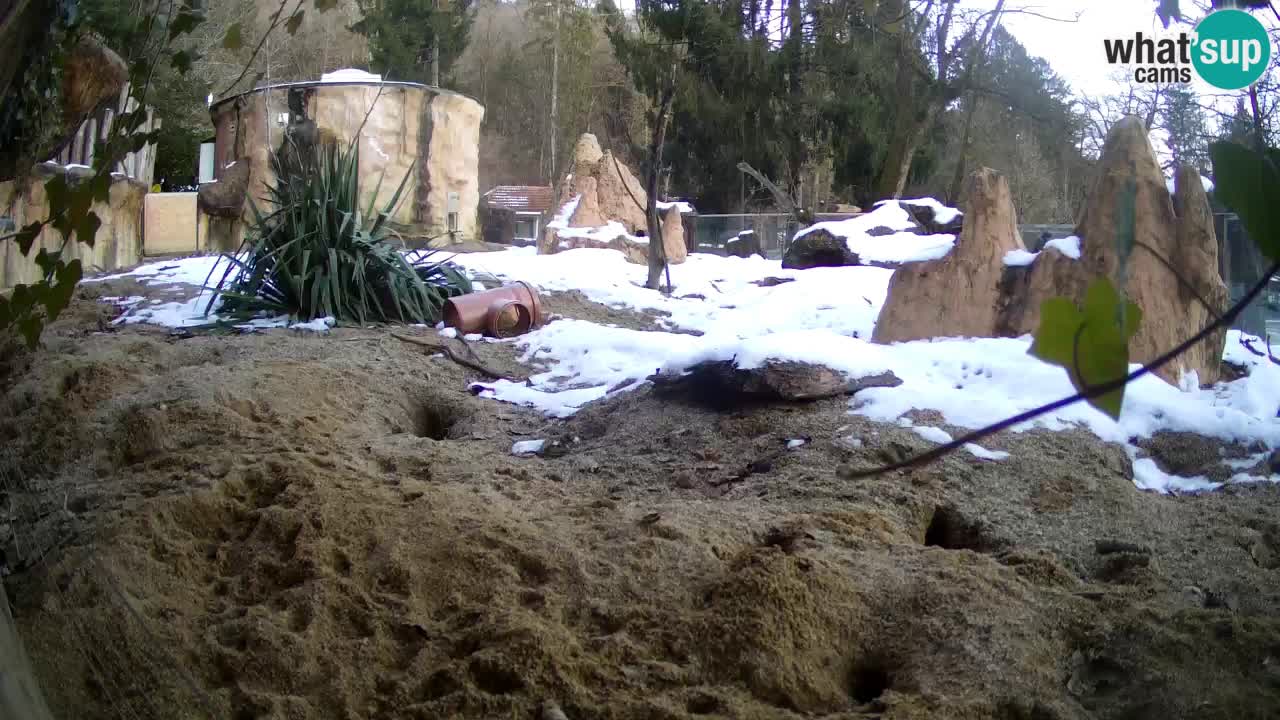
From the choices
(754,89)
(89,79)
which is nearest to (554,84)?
(754,89)

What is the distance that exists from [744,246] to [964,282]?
1208cm

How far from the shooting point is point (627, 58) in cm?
2472

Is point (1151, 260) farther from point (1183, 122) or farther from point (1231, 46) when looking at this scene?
point (1231, 46)

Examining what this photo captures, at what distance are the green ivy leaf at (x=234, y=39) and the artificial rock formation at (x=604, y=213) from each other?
414 inches

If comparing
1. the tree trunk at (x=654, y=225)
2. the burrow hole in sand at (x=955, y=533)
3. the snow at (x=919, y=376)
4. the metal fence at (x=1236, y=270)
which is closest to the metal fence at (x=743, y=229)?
the tree trunk at (x=654, y=225)

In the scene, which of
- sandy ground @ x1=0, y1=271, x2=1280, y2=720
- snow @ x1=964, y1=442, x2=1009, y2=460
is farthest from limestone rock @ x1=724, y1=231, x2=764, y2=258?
snow @ x1=964, y1=442, x2=1009, y2=460

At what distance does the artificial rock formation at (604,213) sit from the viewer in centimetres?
1302

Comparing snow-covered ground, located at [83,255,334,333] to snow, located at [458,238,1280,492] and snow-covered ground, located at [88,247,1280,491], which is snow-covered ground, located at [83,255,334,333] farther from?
snow, located at [458,238,1280,492]

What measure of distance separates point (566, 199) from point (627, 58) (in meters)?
11.5

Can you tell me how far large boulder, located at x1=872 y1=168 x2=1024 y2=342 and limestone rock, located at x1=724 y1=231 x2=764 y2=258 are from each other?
11.4 m

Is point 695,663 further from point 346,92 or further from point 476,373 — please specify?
point 346,92

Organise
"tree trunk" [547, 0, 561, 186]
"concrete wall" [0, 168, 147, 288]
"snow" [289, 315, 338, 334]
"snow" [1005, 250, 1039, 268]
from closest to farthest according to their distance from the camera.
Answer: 1. "snow" [1005, 250, 1039, 268]
2. "snow" [289, 315, 338, 334]
3. "concrete wall" [0, 168, 147, 288]
4. "tree trunk" [547, 0, 561, 186]

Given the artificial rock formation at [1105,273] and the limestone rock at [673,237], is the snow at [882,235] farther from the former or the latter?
the artificial rock formation at [1105,273]

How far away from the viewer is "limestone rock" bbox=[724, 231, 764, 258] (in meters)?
17.4
